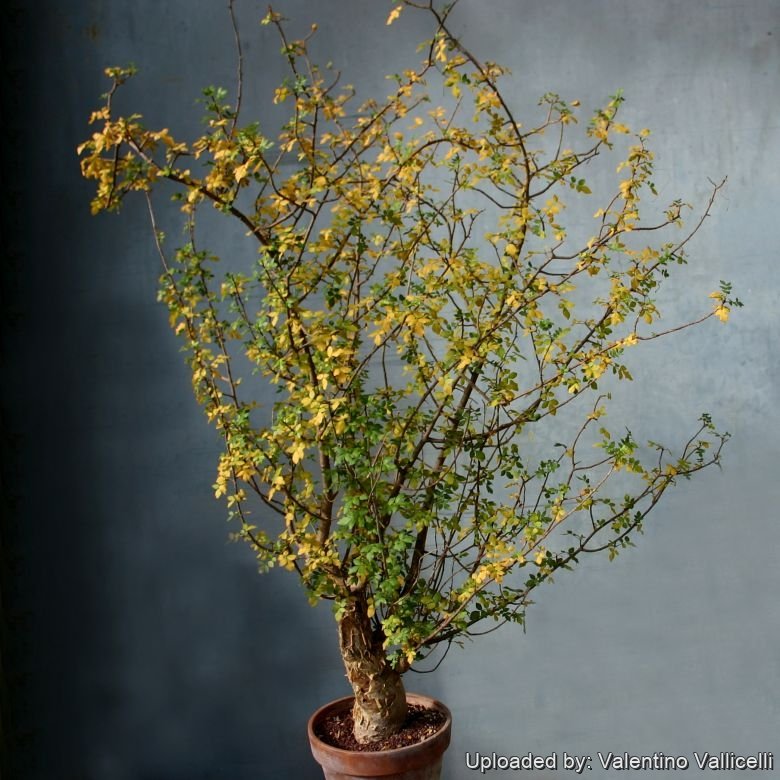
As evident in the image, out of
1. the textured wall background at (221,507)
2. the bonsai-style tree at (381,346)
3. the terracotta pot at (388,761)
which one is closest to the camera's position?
the bonsai-style tree at (381,346)

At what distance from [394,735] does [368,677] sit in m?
0.13

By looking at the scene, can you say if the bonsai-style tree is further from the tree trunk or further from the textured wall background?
the textured wall background

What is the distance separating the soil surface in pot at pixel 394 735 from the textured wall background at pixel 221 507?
68cm

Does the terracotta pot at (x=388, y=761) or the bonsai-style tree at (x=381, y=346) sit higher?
the bonsai-style tree at (x=381, y=346)

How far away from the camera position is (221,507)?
2873 mm

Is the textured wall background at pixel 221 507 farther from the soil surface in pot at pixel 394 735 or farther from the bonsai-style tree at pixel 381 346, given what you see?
the bonsai-style tree at pixel 381 346

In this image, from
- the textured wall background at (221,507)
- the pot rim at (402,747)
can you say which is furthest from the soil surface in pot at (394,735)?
the textured wall background at (221,507)

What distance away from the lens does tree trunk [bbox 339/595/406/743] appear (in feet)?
6.81

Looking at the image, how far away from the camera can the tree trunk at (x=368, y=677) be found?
6.81 ft

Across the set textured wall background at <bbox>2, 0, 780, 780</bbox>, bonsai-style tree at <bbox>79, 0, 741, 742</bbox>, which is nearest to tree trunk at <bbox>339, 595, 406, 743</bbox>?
bonsai-style tree at <bbox>79, 0, 741, 742</bbox>

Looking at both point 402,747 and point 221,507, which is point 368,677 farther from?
point 221,507

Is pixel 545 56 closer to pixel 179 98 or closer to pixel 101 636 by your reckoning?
pixel 179 98

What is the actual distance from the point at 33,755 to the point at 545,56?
8.06 feet

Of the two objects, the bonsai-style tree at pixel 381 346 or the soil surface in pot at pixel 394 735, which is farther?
the soil surface in pot at pixel 394 735
